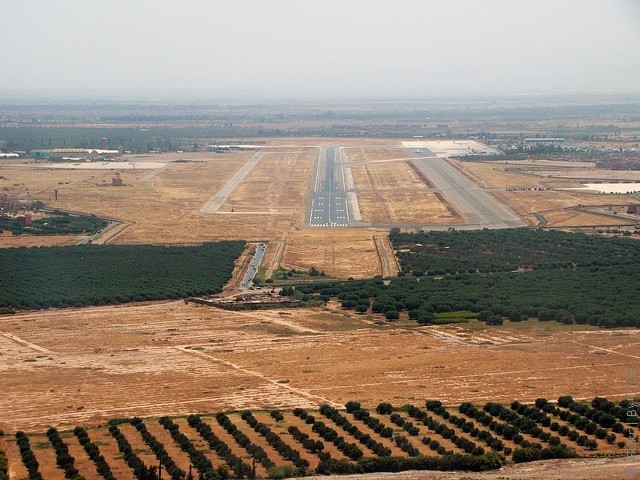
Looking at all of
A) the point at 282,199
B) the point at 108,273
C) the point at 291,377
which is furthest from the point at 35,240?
the point at 291,377

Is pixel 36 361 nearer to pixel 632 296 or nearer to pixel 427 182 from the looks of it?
pixel 632 296

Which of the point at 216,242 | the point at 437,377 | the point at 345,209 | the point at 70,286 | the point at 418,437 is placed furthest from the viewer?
the point at 345,209

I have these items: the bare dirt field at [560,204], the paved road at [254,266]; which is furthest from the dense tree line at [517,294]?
the bare dirt field at [560,204]

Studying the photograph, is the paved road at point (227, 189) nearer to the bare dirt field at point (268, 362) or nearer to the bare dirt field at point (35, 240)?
the bare dirt field at point (35, 240)

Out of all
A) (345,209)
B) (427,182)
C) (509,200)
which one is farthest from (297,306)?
(427,182)

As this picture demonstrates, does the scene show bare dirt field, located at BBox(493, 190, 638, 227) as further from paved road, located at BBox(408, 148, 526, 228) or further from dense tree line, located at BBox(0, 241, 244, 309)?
dense tree line, located at BBox(0, 241, 244, 309)

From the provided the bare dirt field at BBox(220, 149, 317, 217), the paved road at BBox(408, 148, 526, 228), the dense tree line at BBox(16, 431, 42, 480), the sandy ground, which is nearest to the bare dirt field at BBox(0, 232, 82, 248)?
the bare dirt field at BBox(220, 149, 317, 217)

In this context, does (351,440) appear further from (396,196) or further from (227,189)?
(227,189)
